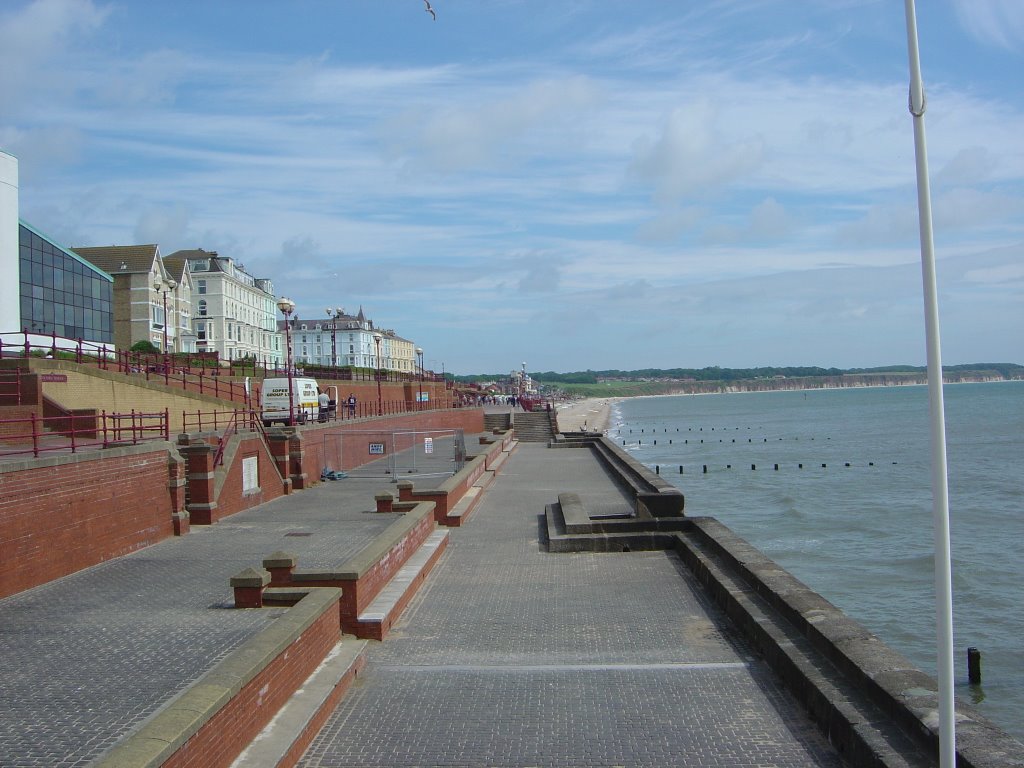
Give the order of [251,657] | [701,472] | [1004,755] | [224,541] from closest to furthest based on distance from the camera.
Answer: [1004,755] → [251,657] → [224,541] → [701,472]

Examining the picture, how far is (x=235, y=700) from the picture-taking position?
21.1 feet

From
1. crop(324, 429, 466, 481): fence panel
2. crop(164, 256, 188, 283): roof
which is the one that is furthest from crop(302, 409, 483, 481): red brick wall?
crop(164, 256, 188, 283): roof

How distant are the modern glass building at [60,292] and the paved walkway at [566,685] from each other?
1275 inches

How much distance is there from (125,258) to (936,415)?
233 feet

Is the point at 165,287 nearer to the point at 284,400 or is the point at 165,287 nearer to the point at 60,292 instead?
the point at 60,292

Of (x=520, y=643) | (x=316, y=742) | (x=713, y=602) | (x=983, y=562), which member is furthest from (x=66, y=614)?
(x=983, y=562)

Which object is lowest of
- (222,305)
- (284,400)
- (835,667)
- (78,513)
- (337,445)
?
(835,667)

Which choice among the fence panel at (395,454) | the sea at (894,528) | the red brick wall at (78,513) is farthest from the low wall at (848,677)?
the fence panel at (395,454)

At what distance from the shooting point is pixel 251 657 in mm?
6984

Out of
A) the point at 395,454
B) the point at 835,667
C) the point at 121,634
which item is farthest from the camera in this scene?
the point at 395,454

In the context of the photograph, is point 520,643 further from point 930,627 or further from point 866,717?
point 930,627

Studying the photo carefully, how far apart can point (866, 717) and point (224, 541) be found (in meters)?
11.4

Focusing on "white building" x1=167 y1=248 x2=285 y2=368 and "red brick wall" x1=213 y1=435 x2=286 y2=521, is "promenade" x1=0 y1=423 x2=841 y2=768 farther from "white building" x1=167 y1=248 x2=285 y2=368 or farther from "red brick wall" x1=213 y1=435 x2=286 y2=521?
"white building" x1=167 y1=248 x2=285 y2=368

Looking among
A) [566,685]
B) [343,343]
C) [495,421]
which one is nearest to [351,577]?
[566,685]
